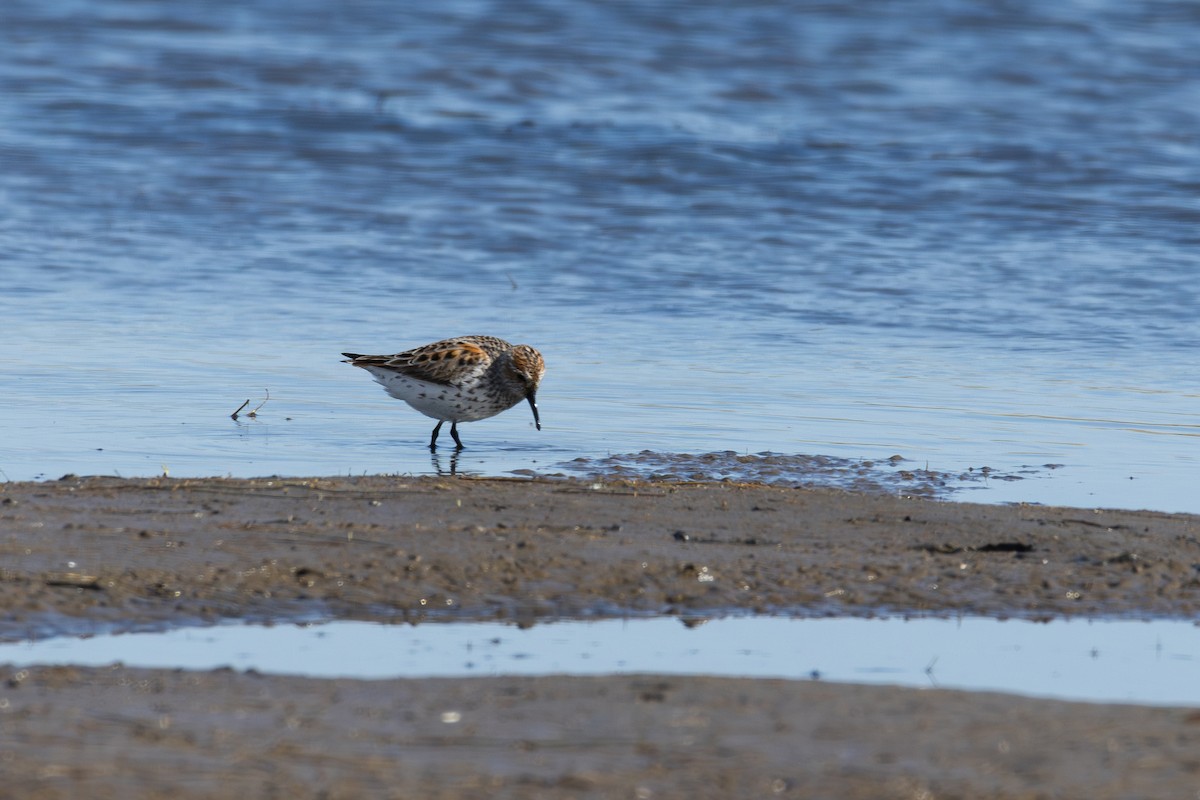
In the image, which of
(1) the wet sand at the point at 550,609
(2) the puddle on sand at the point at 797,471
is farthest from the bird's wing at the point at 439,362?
(1) the wet sand at the point at 550,609

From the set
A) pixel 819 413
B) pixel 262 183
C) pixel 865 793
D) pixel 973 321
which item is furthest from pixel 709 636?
pixel 262 183

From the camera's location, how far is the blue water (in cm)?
1059

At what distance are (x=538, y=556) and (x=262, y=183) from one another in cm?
1331

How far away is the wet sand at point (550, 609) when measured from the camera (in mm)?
4789

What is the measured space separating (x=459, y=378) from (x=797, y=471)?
2.00 m

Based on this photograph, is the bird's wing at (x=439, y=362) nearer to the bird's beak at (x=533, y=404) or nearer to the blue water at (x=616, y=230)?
the bird's beak at (x=533, y=404)

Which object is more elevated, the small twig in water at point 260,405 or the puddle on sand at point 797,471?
the puddle on sand at point 797,471

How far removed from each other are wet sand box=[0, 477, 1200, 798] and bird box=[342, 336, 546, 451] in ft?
5.38

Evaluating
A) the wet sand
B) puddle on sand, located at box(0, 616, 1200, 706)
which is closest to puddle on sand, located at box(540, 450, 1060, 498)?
the wet sand

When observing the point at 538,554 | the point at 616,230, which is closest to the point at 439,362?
the point at 538,554

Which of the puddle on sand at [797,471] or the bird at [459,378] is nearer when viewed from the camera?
the puddle on sand at [797,471]

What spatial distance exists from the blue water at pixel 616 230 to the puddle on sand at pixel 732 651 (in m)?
2.52

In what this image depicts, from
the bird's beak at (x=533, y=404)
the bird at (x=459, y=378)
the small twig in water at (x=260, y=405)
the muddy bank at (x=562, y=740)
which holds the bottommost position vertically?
the small twig in water at (x=260, y=405)

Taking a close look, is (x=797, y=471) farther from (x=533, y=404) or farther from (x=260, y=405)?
(x=260, y=405)
